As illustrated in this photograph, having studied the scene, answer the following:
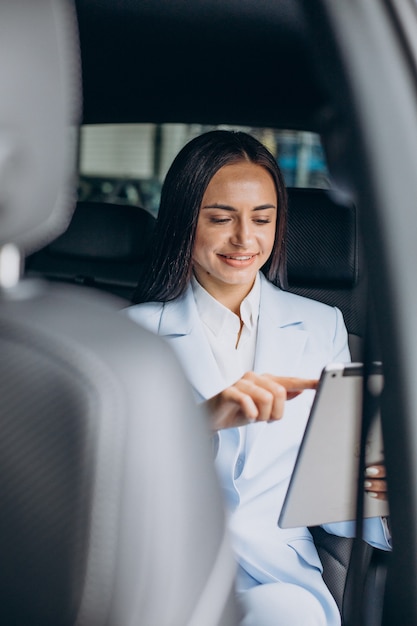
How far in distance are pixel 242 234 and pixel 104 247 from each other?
131cm

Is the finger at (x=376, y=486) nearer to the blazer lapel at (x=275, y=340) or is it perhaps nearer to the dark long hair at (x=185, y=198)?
the blazer lapel at (x=275, y=340)

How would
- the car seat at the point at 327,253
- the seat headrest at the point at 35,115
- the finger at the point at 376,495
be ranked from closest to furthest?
the seat headrest at the point at 35,115
the finger at the point at 376,495
the car seat at the point at 327,253

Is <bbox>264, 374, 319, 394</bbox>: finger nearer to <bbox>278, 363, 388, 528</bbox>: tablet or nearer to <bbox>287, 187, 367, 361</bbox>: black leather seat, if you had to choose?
<bbox>278, 363, 388, 528</bbox>: tablet

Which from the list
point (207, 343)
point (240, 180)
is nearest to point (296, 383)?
point (207, 343)

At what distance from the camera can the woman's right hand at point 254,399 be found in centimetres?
128

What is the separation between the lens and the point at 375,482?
1237mm

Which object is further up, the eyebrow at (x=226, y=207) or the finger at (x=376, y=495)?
the eyebrow at (x=226, y=207)

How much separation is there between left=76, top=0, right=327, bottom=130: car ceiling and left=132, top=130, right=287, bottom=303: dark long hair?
19 cm

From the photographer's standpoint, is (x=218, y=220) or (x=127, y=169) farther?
(x=127, y=169)

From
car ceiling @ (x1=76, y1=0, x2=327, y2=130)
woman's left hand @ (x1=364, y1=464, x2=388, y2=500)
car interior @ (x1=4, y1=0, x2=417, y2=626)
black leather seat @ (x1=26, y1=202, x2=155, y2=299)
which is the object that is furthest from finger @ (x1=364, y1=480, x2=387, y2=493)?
black leather seat @ (x1=26, y1=202, x2=155, y2=299)

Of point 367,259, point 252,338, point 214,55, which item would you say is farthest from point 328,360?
point 367,259

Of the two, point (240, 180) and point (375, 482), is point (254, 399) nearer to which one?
point (375, 482)

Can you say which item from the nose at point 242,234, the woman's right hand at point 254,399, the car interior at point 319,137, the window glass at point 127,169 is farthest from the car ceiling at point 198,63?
the window glass at point 127,169

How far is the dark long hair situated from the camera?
1864mm
